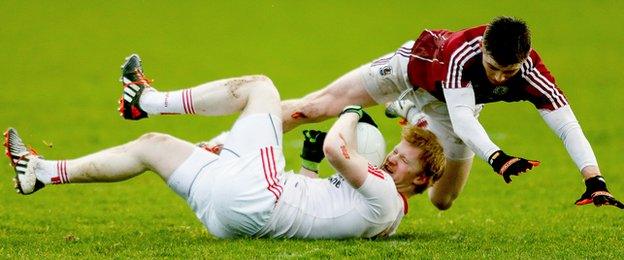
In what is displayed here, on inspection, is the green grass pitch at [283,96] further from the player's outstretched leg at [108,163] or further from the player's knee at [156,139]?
the player's knee at [156,139]

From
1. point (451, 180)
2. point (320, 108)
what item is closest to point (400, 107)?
point (320, 108)

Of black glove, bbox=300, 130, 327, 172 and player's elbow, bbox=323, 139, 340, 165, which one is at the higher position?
player's elbow, bbox=323, 139, 340, 165

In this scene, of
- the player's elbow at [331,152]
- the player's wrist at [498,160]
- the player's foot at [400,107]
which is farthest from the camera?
the player's foot at [400,107]

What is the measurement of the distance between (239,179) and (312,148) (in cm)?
101

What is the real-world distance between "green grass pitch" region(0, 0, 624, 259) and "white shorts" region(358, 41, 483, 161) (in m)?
0.93

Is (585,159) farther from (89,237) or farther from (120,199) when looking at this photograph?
(120,199)

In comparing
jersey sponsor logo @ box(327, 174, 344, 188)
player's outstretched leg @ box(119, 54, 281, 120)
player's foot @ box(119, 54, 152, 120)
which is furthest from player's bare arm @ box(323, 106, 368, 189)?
player's foot @ box(119, 54, 152, 120)

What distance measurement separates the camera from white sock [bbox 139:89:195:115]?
32.2 feet

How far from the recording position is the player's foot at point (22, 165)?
9547 millimetres

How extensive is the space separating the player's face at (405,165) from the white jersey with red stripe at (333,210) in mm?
192

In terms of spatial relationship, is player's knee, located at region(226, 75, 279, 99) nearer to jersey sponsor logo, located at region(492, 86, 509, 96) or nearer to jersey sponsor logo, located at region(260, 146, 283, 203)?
jersey sponsor logo, located at region(260, 146, 283, 203)

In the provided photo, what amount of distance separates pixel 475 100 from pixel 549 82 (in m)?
0.60

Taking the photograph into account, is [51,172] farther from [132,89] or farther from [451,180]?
[451,180]

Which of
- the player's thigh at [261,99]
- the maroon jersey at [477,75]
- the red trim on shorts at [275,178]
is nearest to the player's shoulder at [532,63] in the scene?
the maroon jersey at [477,75]
